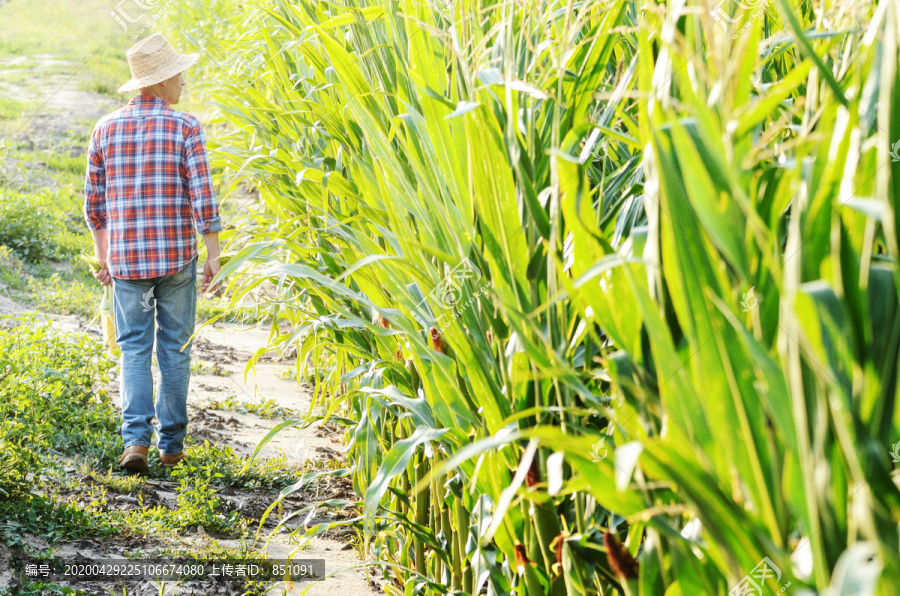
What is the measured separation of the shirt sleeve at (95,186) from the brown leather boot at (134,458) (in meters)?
0.92

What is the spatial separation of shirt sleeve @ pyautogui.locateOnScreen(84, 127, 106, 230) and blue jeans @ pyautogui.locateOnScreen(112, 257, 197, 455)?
0.97ft

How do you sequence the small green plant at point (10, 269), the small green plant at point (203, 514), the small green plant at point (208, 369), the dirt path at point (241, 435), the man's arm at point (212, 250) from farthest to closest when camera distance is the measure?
the small green plant at point (10, 269) → the small green plant at point (208, 369) → the man's arm at point (212, 250) → the small green plant at point (203, 514) → the dirt path at point (241, 435)

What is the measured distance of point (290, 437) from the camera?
3.14 meters

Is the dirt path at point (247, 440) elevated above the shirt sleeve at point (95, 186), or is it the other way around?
the shirt sleeve at point (95, 186)

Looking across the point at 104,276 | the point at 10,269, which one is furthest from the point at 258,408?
the point at 10,269

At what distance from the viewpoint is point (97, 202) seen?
288cm

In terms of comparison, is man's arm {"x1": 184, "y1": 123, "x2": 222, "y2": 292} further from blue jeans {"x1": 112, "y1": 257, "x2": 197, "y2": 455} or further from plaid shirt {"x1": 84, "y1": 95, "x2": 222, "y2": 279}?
blue jeans {"x1": 112, "y1": 257, "x2": 197, "y2": 455}

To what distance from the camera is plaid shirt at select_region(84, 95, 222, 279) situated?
2.75 m

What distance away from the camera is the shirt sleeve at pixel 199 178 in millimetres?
2805

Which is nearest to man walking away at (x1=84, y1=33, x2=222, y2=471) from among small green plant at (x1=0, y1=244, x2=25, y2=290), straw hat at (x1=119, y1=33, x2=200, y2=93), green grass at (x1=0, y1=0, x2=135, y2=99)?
straw hat at (x1=119, y1=33, x2=200, y2=93)

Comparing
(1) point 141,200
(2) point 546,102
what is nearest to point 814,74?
(2) point 546,102

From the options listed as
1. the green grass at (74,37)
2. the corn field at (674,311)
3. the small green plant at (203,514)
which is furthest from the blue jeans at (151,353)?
the green grass at (74,37)

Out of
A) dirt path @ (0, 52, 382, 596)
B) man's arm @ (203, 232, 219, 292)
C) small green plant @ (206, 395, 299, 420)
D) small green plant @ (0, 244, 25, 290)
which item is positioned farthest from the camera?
small green plant @ (0, 244, 25, 290)

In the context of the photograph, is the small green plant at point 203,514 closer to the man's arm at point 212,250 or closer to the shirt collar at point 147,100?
the man's arm at point 212,250
